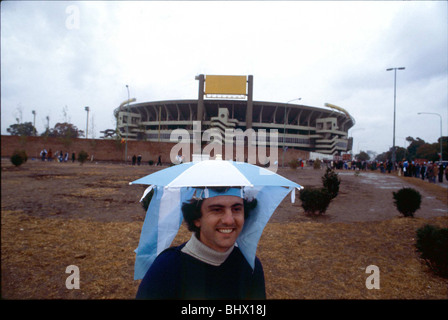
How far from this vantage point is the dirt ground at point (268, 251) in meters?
3.62

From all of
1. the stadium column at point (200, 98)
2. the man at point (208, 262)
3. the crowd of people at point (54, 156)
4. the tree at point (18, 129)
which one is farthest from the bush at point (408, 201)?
the stadium column at point (200, 98)

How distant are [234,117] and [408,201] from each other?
5640 centimetres

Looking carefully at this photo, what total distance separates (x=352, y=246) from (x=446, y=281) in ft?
5.32

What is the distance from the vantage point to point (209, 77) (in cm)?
5428

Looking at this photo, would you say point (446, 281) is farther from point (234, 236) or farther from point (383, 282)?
point (234, 236)

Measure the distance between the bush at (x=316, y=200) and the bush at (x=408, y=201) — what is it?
2037 millimetres

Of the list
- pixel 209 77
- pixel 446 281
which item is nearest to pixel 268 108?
pixel 209 77

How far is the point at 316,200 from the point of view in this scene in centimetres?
812

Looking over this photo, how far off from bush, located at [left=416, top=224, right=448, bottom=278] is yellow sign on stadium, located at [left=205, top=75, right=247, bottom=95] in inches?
2036

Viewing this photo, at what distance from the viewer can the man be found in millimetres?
1600

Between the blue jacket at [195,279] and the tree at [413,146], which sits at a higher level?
the tree at [413,146]

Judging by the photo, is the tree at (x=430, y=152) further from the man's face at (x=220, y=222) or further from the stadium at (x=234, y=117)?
the man's face at (x=220, y=222)

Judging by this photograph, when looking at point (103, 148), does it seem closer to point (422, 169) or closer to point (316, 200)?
point (316, 200)
